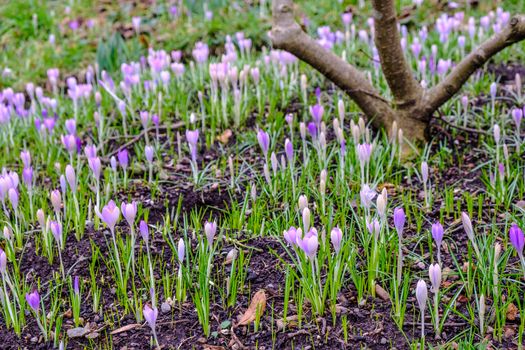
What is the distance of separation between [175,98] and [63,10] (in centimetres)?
380

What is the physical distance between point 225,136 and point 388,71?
3.54 feet

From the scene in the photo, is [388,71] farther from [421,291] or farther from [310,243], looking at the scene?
[421,291]

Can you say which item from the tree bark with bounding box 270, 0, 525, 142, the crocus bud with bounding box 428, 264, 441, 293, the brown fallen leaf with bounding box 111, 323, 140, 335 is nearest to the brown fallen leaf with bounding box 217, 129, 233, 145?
the tree bark with bounding box 270, 0, 525, 142

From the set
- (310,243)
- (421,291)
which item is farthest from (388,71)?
(421,291)

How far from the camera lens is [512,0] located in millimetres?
5957

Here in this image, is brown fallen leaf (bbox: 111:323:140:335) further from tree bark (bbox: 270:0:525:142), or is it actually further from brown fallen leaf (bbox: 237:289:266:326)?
tree bark (bbox: 270:0:525:142)

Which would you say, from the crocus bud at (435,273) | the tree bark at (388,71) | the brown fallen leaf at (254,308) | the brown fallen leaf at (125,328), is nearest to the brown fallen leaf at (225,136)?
the tree bark at (388,71)

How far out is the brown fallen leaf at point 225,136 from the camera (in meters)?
4.03

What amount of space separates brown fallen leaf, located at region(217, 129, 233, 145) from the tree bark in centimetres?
77

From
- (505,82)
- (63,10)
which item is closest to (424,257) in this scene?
(505,82)

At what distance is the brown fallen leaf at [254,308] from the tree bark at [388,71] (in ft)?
4.61

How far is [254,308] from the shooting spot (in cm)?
246

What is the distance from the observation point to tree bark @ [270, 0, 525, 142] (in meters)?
3.33

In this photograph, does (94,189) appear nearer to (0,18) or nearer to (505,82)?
(505,82)
